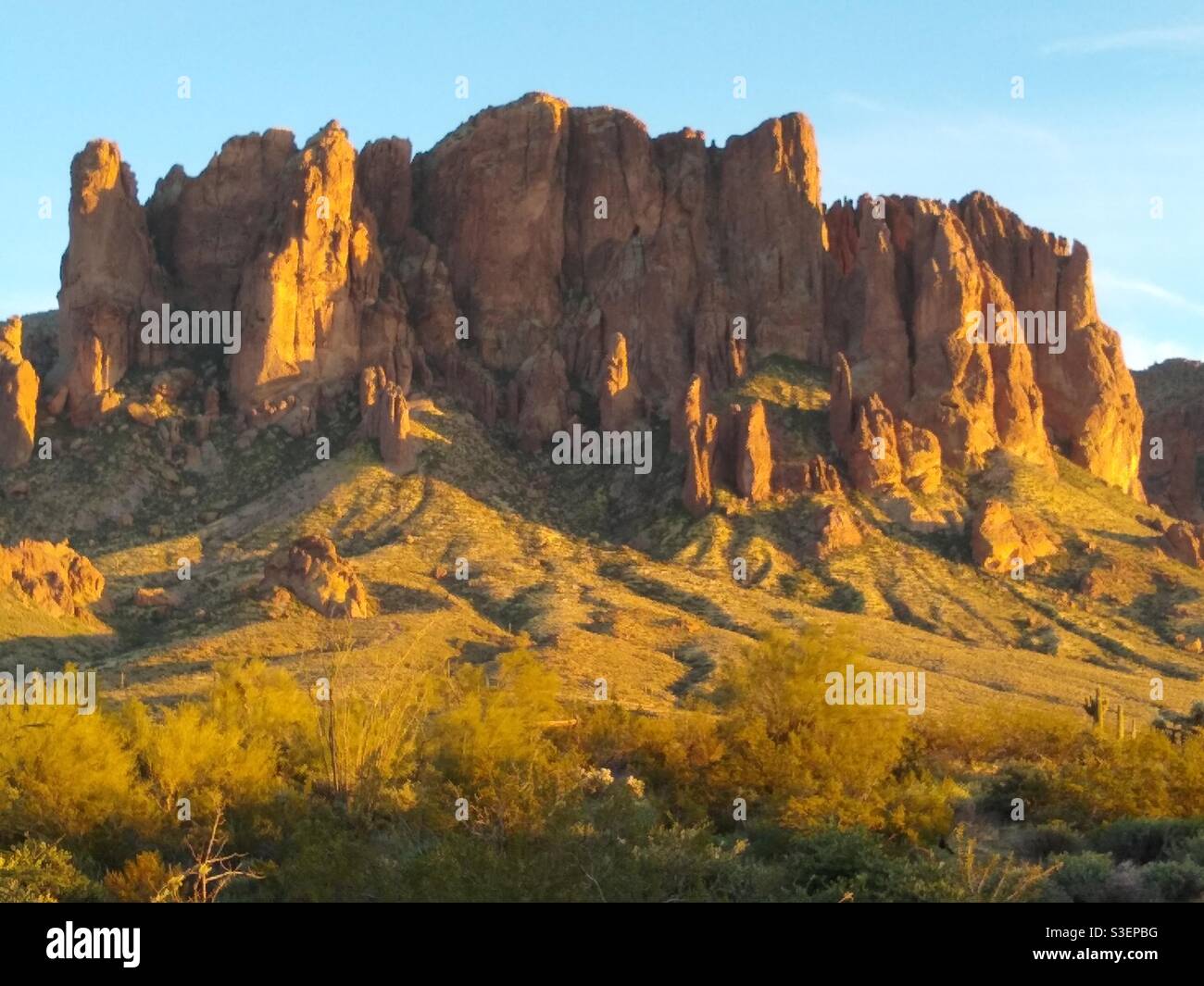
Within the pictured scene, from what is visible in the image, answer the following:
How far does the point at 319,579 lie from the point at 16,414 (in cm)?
3116

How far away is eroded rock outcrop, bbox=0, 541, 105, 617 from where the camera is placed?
6297cm

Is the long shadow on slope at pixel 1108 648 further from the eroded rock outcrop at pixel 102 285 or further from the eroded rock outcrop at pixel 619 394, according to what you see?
the eroded rock outcrop at pixel 102 285

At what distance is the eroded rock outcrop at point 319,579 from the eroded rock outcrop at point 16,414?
2665 cm

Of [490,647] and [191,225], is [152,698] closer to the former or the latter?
[490,647]

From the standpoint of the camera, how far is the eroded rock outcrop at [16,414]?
8594cm

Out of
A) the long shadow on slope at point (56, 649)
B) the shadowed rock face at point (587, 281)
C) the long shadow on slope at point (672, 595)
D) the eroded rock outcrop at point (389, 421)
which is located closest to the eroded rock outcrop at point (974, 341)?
the shadowed rock face at point (587, 281)

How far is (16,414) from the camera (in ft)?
282

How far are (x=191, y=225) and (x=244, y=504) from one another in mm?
26128

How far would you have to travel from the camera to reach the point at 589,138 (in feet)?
346

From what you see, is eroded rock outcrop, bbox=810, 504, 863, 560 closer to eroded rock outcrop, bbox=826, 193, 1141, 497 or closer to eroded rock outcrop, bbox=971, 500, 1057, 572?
eroded rock outcrop, bbox=971, 500, 1057, 572

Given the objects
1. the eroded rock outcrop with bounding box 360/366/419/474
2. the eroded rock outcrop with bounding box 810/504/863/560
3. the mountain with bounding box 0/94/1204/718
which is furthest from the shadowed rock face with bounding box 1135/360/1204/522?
the eroded rock outcrop with bounding box 360/366/419/474

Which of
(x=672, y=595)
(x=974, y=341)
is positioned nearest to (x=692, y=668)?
(x=672, y=595)

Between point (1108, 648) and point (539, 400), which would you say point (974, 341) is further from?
point (539, 400)
